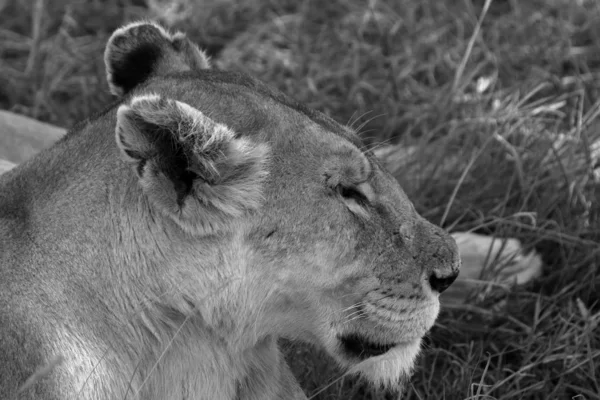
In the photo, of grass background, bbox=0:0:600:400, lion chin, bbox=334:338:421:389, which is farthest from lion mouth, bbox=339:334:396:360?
grass background, bbox=0:0:600:400

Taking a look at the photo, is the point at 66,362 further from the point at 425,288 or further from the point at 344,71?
the point at 344,71

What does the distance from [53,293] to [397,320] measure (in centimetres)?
98

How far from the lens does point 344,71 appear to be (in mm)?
5465

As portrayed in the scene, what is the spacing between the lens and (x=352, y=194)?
303 cm

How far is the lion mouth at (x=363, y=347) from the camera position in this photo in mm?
3098

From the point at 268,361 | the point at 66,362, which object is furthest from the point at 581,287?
the point at 66,362

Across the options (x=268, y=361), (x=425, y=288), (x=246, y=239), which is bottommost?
(x=268, y=361)

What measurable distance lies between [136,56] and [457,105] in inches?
86.4

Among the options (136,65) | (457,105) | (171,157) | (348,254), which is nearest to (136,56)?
(136,65)

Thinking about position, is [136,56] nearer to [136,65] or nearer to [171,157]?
[136,65]

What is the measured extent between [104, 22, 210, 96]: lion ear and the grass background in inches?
28.2

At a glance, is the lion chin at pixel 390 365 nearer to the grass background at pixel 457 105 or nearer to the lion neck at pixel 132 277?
the grass background at pixel 457 105

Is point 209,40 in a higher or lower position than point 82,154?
lower

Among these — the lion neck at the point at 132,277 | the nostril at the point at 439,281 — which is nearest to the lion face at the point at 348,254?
the nostril at the point at 439,281
